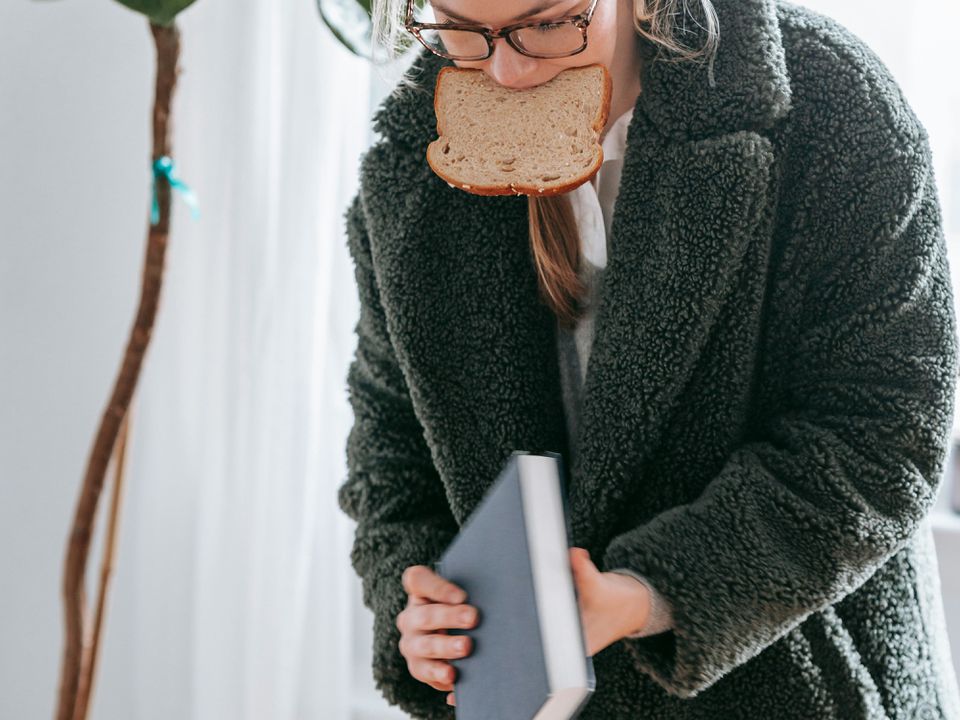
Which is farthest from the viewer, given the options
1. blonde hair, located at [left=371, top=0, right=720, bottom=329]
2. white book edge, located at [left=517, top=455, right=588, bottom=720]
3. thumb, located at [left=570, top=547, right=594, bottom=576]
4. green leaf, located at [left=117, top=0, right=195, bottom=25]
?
green leaf, located at [left=117, top=0, right=195, bottom=25]

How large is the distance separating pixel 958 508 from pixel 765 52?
66 centimetres

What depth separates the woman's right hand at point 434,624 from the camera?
0.60m

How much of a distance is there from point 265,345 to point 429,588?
630 millimetres

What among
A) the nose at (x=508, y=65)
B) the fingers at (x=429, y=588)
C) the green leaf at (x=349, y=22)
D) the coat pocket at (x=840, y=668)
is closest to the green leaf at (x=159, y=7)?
the green leaf at (x=349, y=22)

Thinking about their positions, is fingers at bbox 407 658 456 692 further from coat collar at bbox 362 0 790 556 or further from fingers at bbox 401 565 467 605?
coat collar at bbox 362 0 790 556

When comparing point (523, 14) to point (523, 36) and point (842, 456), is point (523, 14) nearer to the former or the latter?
point (523, 36)

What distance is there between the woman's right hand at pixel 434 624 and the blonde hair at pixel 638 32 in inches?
9.7

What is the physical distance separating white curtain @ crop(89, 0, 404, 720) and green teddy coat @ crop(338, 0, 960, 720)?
39 centimetres

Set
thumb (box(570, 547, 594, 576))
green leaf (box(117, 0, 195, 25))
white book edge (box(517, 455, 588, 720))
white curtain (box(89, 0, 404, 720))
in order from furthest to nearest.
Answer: white curtain (box(89, 0, 404, 720)) < green leaf (box(117, 0, 195, 25)) < thumb (box(570, 547, 594, 576)) < white book edge (box(517, 455, 588, 720))

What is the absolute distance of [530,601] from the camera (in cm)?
49

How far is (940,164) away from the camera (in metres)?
1.03

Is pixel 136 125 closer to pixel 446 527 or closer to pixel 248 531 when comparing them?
pixel 248 531

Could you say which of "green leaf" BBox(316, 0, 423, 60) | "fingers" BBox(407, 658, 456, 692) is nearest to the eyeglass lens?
"green leaf" BBox(316, 0, 423, 60)

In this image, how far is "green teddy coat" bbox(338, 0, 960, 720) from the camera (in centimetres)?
63
